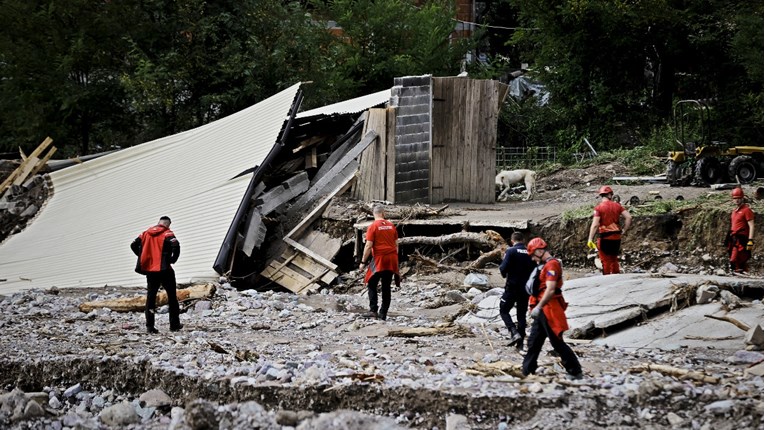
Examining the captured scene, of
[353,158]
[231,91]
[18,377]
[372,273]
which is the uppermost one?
[231,91]

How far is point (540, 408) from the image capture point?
26.2 feet

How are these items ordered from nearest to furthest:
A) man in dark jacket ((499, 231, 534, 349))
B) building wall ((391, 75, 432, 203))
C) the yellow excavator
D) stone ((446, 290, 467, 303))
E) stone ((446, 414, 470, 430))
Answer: stone ((446, 414, 470, 430)) < man in dark jacket ((499, 231, 534, 349)) < stone ((446, 290, 467, 303)) < building wall ((391, 75, 432, 203)) < the yellow excavator

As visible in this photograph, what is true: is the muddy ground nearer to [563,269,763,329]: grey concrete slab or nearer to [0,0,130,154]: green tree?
[563,269,763,329]: grey concrete slab

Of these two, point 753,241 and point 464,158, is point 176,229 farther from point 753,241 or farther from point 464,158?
point 753,241

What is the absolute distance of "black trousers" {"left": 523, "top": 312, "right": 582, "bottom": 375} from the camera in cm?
842

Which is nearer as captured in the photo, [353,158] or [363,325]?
[363,325]

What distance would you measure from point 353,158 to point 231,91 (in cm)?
953

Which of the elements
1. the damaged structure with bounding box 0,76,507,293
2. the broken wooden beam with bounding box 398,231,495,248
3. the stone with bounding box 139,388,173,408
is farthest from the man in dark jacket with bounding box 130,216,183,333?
the broken wooden beam with bounding box 398,231,495,248

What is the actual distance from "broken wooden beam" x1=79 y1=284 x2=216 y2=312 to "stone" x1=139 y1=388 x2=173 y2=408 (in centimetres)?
434

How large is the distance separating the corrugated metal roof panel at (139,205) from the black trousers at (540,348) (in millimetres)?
7832

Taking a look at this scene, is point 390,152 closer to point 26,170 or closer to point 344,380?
point 26,170

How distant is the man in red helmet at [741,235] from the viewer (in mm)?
13852

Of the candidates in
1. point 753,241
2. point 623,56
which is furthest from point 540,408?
point 623,56

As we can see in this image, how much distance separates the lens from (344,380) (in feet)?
28.8
